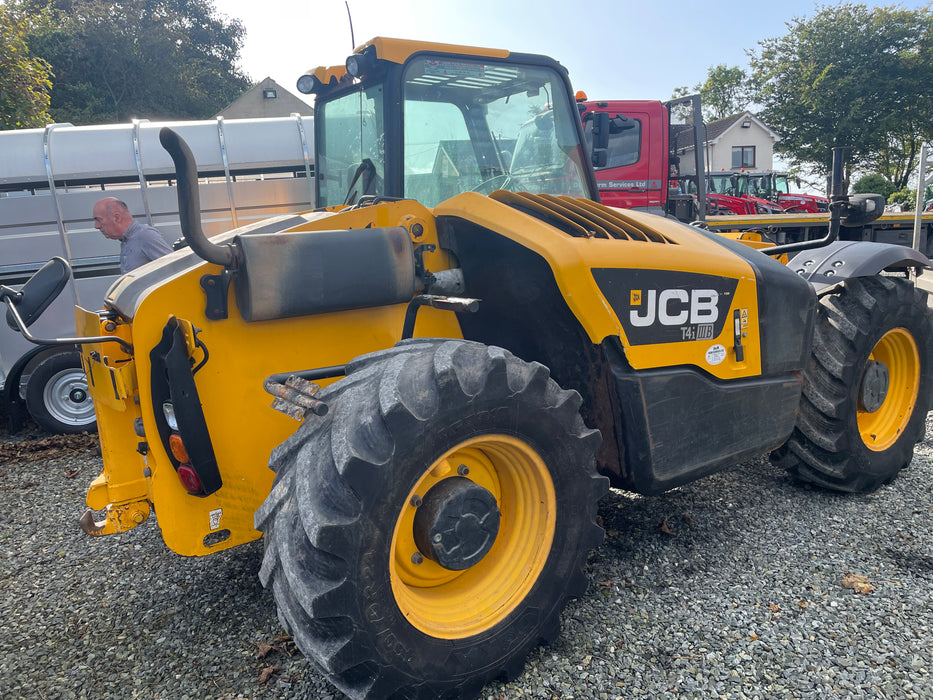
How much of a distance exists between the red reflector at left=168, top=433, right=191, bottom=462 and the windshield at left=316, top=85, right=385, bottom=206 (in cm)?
138

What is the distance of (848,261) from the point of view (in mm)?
3805

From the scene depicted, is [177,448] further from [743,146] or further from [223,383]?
[743,146]

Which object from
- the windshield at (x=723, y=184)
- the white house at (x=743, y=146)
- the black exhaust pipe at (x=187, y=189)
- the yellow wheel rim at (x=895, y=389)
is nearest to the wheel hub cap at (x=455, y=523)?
the black exhaust pipe at (x=187, y=189)

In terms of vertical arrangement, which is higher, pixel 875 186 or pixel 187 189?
pixel 875 186

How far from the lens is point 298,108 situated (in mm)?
29297

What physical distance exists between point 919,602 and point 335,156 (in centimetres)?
346

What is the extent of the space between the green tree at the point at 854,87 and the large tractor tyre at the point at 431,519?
1355 inches

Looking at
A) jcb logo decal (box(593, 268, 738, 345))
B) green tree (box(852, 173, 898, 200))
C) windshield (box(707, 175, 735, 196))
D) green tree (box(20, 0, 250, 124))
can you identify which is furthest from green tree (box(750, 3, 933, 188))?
jcb logo decal (box(593, 268, 738, 345))

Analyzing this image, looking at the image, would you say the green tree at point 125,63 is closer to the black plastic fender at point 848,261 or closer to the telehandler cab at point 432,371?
the telehandler cab at point 432,371

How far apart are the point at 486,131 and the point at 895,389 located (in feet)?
10.1

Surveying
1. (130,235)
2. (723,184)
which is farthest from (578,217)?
(723,184)

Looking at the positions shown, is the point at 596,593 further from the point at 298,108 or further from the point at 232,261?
the point at 298,108

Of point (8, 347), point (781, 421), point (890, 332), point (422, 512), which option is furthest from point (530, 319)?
point (8, 347)

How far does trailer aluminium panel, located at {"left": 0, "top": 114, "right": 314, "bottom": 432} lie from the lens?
21.1 feet
